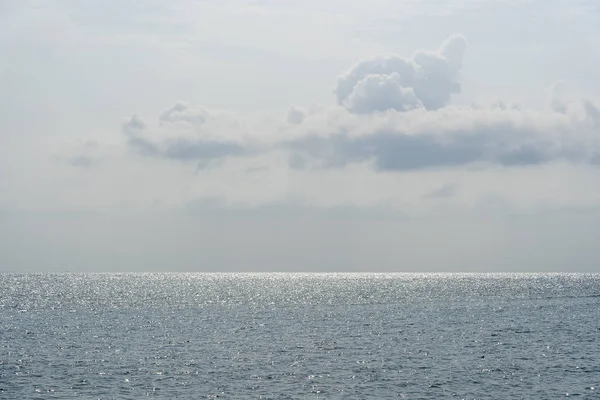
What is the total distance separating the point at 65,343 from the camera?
342ft

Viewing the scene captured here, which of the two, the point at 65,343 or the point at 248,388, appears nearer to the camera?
the point at 248,388

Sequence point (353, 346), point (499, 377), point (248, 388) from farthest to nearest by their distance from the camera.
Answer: point (353, 346)
point (499, 377)
point (248, 388)

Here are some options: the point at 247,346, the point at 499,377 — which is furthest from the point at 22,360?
the point at 499,377

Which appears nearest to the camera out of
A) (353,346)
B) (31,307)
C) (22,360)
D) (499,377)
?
(499,377)

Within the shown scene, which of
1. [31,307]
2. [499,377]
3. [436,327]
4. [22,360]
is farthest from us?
[31,307]

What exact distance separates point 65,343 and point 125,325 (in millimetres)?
27589

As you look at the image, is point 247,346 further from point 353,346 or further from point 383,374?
point 383,374

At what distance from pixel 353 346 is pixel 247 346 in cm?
1440

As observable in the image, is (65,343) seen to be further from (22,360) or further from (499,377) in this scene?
(499,377)

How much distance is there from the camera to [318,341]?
105938mm

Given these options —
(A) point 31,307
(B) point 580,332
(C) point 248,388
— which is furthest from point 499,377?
(A) point 31,307

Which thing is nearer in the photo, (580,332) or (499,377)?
(499,377)

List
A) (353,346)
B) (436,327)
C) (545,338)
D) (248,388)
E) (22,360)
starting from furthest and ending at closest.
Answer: (436,327) → (545,338) → (353,346) → (22,360) → (248,388)

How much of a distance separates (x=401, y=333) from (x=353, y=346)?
19259 mm
